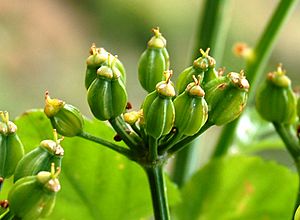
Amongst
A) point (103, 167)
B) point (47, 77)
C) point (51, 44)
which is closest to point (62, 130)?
point (103, 167)

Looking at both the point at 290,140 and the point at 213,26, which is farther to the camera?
the point at 213,26

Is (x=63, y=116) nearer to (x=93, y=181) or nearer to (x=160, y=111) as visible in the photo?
(x=160, y=111)

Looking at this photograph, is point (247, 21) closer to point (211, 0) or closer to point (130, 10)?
point (130, 10)

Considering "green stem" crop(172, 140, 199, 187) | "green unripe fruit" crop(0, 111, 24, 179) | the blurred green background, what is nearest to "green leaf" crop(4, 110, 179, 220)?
"green stem" crop(172, 140, 199, 187)

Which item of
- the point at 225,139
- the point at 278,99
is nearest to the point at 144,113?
the point at 278,99

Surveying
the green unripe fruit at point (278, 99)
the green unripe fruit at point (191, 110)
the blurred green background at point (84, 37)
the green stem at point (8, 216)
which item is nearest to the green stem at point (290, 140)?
the green unripe fruit at point (278, 99)
